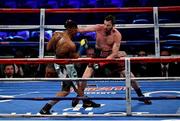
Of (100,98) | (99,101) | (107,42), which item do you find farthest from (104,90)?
(100,98)

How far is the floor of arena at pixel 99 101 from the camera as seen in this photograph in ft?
12.3

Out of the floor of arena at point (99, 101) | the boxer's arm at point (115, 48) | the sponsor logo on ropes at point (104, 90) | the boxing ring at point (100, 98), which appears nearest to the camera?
the boxing ring at point (100, 98)

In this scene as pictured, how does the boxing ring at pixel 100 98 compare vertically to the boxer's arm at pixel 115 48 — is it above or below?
below

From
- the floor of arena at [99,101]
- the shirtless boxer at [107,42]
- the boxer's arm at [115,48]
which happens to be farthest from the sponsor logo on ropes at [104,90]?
the boxer's arm at [115,48]

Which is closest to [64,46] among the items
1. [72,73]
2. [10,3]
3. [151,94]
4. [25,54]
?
[72,73]

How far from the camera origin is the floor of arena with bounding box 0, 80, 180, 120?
12.3 ft

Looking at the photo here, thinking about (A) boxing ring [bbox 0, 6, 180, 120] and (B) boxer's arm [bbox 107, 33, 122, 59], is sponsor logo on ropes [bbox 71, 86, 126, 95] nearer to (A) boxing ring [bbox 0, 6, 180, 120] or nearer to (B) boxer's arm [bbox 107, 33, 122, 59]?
(A) boxing ring [bbox 0, 6, 180, 120]

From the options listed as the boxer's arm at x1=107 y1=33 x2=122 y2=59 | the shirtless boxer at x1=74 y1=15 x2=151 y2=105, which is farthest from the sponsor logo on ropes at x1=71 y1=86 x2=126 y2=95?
the boxer's arm at x1=107 y1=33 x2=122 y2=59

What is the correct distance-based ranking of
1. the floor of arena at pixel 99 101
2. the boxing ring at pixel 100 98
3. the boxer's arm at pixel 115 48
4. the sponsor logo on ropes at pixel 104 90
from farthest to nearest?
the sponsor logo on ropes at pixel 104 90
the boxer's arm at pixel 115 48
the floor of arena at pixel 99 101
the boxing ring at pixel 100 98

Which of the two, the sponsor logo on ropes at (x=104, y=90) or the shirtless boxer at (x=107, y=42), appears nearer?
the shirtless boxer at (x=107, y=42)

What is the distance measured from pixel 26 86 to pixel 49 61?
2.33 m

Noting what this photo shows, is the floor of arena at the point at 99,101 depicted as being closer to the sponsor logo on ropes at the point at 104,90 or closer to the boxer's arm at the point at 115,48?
the sponsor logo on ropes at the point at 104,90

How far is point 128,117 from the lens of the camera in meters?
3.41

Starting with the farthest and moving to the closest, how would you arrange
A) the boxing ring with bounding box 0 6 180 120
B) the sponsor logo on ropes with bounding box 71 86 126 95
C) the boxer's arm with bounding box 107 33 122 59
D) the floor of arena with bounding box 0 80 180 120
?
the sponsor logo on ropes with bounding box 71 86 126 95, the boxer's arm with bounding box 107 33 122 59, the floor of arena with bounding box 0 80 180 120, the boxing ring with bounding box 0 6 180 120
